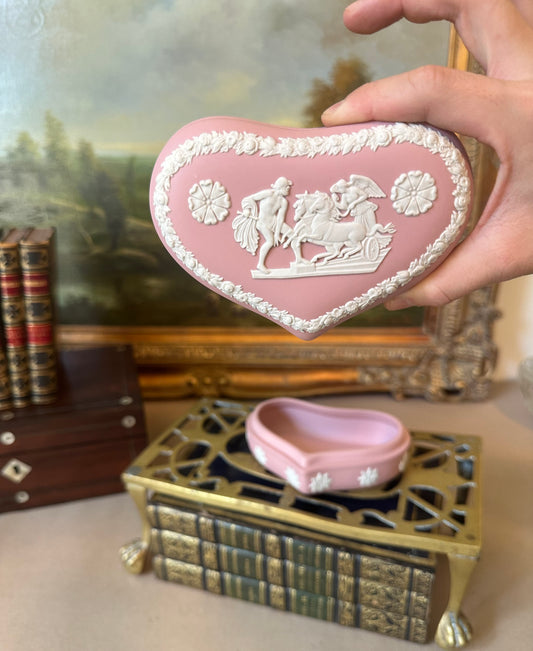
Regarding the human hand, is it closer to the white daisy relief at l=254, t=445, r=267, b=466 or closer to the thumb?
the thumb

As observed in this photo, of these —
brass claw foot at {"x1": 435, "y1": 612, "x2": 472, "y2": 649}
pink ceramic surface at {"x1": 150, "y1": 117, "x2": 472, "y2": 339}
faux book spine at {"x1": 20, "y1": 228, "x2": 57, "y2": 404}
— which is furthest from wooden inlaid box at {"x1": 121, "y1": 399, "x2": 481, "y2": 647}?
pink ceramic surface at {"x1": 150, "y1": 117, "x2": 472, "y2": 339}

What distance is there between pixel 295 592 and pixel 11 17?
1005mm

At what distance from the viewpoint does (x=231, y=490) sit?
0.78 metres

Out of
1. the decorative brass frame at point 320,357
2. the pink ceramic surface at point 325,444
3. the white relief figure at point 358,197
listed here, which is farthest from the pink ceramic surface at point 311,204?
the decorative brass frame at point 320,357

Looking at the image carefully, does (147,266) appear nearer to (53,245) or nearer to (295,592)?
(53,245)

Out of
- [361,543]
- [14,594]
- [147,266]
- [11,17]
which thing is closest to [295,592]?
[361,543]

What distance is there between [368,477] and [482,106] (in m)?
0.51

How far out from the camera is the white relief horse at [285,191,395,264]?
0.45 m

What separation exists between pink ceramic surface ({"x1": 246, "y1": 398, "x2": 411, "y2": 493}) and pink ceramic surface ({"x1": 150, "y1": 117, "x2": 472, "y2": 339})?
1.10ft

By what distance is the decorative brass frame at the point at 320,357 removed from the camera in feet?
3.92

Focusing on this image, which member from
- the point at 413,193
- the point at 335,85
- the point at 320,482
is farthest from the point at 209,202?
the point at 335,85

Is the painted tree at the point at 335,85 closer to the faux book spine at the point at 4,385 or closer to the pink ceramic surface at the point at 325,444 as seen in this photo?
the pink ceramic surface at the point at 325,444

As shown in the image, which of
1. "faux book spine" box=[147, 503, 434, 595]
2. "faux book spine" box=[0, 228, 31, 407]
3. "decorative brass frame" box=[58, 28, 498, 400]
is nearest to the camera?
"faux book spine" box=[147, 503, 434, 595]

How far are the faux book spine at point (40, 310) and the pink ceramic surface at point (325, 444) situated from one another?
0.37m
